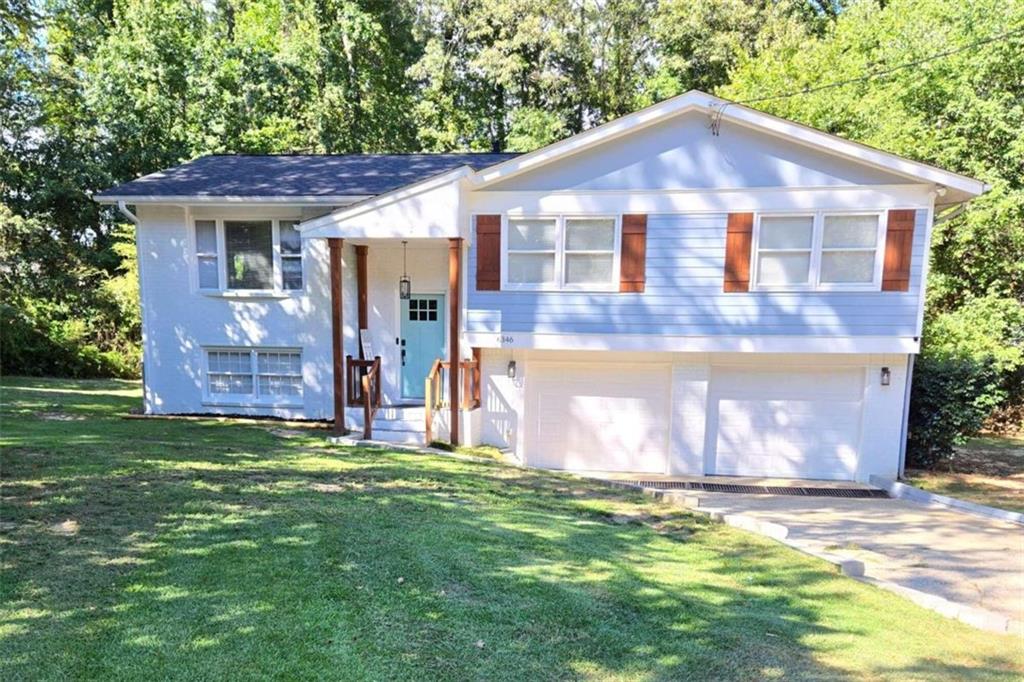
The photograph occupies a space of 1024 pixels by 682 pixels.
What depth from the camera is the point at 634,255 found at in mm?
9000

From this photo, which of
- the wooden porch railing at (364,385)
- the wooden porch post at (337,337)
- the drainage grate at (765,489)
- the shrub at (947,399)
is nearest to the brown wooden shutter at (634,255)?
the drainage grate at (765,489)

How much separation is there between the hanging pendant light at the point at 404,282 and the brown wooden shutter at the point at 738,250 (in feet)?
19.4

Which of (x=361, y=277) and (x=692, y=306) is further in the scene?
(x=361, y=277)

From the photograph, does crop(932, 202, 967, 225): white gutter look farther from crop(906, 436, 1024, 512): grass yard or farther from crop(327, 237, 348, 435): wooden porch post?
crop(327, 237, 348, 435): wooden porch post

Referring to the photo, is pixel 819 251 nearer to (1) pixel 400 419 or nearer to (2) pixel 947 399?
(2) pixel 947 399

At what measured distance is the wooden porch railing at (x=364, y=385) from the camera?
31.0ft

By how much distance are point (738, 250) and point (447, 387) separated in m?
5.48

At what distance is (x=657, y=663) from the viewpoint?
3.00 meters

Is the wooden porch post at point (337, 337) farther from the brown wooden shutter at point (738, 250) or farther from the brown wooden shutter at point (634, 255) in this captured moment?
the brown wooden shutter at point (738, 250)

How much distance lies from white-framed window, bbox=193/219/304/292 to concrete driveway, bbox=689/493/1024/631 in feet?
28.7

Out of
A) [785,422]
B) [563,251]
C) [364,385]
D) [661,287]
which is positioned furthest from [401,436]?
[785,422]

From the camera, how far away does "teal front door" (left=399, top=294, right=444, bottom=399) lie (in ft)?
35.9

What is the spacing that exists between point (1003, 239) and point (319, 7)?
2344cm

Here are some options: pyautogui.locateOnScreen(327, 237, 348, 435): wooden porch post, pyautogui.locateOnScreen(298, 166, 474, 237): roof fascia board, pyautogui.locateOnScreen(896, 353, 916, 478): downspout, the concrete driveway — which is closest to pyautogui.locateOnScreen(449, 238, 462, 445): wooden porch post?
pyautogui.locateOnScreen(298, 166, 474, 237): roof fascia board
